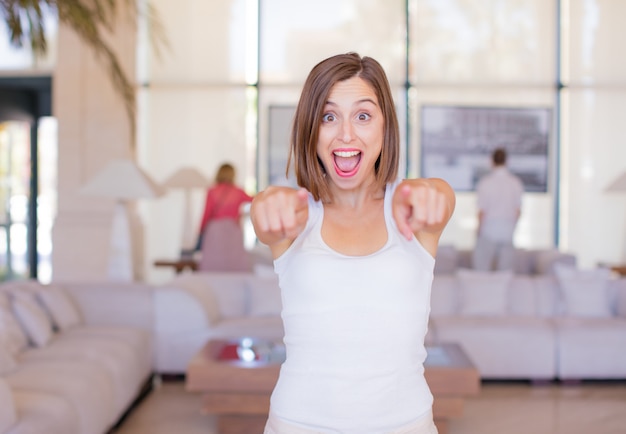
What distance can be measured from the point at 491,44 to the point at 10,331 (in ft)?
27.8

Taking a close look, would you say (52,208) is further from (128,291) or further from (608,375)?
(608,375)

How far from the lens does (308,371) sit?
142cm

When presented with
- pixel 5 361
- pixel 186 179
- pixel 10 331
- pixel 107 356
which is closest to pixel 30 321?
pixel 10 331

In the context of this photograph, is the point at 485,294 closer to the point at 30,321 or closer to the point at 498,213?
the point at 498,213

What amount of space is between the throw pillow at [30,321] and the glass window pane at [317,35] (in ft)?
22.7

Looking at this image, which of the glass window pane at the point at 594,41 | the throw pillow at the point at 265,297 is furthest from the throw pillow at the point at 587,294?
the glass window pane at the point at 594,41

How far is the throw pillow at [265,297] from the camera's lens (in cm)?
609

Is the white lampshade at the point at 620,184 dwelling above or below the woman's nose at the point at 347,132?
above

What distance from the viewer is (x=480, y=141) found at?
36.9 ft

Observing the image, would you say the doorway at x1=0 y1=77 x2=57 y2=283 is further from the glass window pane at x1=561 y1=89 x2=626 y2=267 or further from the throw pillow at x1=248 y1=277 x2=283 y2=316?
the glass window pane at x1=561 y1=89 x2=626 y2=267

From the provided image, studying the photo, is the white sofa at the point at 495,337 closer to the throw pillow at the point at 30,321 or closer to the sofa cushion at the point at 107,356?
the sofa cushion at the point at 107,356

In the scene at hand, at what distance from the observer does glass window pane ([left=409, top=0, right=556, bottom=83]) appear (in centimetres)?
1116

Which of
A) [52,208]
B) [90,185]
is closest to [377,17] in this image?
[52,208]

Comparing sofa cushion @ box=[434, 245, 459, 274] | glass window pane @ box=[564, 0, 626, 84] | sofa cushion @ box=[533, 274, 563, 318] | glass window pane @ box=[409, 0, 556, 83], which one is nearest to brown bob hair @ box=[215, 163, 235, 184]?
sofa cushion @ box=[434, 245, 459, 274]
